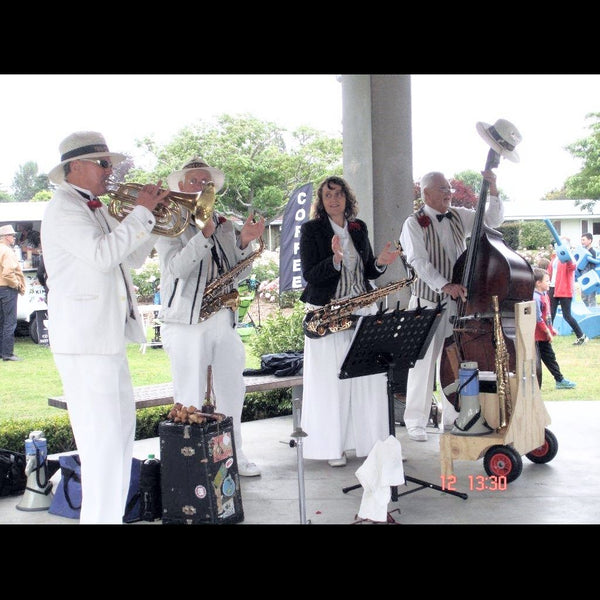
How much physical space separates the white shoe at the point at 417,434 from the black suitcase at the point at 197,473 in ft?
7.11

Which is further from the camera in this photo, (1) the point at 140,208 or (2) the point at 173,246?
(2) the point at 173,246

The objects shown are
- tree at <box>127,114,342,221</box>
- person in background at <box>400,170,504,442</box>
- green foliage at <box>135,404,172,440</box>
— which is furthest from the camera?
tree at <box>127,114,342,221</box>

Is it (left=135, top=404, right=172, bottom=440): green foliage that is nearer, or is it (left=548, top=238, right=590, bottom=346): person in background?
(left=135, top=404, right=172, bottom=440): green foliage

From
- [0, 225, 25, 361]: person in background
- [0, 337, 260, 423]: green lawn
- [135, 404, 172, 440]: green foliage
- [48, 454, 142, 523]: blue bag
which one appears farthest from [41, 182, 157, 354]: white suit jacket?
[0, 225, 25, 361]: person in background

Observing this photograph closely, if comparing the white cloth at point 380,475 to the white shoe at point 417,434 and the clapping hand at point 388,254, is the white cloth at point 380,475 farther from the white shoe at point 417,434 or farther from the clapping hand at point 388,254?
the white shoe at point 417,434

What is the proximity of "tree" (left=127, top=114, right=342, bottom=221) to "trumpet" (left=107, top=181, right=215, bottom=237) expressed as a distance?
17114 millimetres

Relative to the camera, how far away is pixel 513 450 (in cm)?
468

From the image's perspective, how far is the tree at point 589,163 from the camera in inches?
900

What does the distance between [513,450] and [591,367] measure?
5971 millimetres

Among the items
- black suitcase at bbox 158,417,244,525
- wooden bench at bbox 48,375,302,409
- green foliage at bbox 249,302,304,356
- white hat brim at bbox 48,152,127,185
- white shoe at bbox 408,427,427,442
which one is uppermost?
white hat brim at bbox 48,152,127,185

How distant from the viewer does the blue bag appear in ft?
14.1

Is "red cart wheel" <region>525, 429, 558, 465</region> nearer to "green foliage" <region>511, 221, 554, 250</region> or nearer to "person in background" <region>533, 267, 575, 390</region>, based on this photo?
"person in background" <region>533, 267, 575, 390</region>

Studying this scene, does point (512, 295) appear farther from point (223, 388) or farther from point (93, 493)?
point (93, 493)
